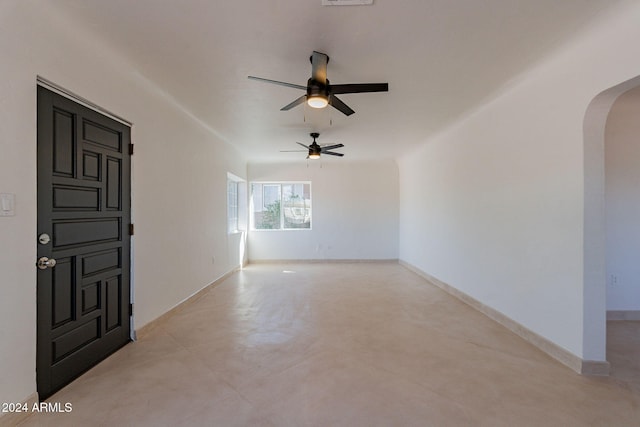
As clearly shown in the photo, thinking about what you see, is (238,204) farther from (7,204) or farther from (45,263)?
(7,204)

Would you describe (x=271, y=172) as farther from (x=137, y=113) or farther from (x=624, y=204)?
(x=624, y=204)

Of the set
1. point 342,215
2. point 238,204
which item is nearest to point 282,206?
point 238,204

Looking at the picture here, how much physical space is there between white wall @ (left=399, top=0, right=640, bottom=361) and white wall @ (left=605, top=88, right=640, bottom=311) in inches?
49.8

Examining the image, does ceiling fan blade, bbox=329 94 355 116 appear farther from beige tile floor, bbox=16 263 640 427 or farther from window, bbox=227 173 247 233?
window, bbox=227 173 247 233

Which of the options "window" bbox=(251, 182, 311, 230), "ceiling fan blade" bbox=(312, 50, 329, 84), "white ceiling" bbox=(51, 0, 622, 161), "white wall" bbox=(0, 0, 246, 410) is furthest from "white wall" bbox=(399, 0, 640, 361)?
"window" bbox=(251, 182, 311, 230)

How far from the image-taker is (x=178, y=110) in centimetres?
374

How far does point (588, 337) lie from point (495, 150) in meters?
2.06

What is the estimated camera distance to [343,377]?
227cm

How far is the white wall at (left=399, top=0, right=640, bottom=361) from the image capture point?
7.51 ft

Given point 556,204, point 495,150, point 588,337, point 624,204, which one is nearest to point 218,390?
point 588,337

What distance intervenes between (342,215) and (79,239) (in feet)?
19.9

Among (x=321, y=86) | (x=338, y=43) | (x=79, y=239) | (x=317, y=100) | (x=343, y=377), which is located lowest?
(x=343, y=377)

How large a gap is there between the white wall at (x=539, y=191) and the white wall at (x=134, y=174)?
12.4 feet

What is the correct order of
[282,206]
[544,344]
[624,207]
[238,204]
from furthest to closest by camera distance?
[282,206] → [238,204] → [624,207] → [544,344]
